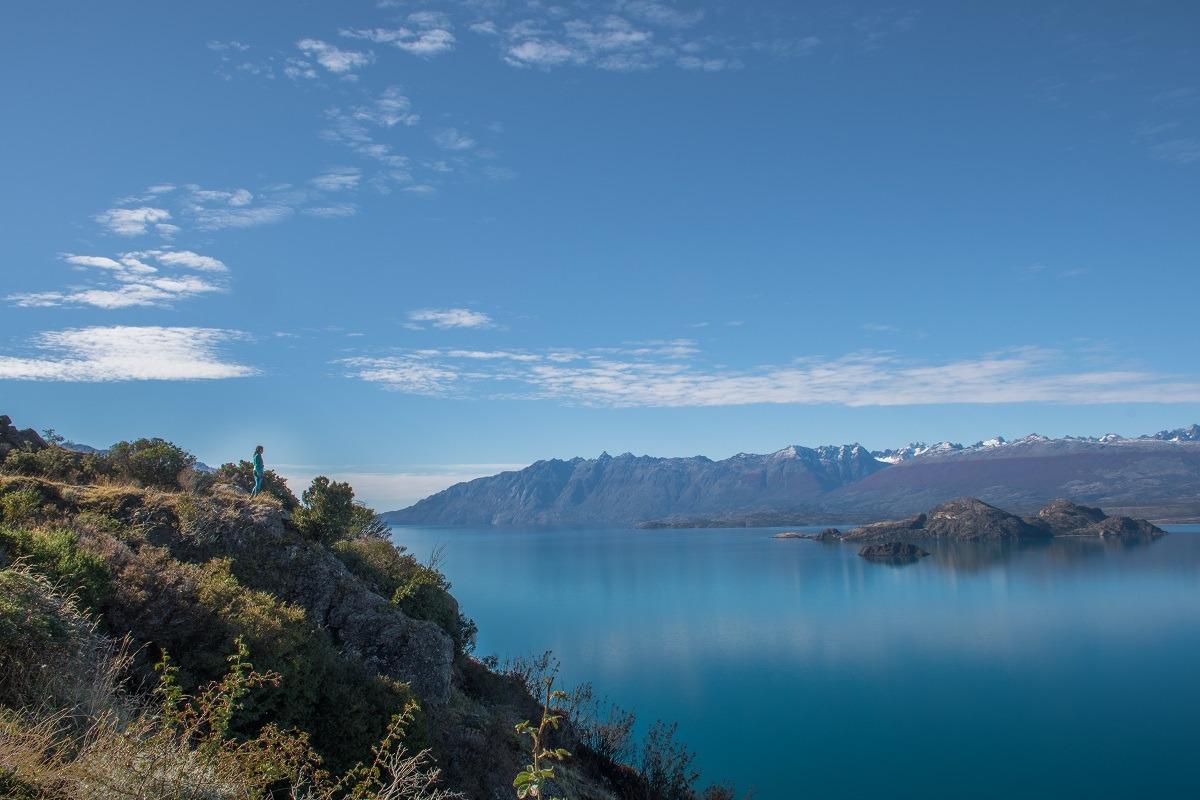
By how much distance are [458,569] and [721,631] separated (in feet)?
215

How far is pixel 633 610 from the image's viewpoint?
216 ft

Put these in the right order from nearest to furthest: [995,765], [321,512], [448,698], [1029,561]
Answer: [448,698] → [321,512] → [995,765] → [1029,561]

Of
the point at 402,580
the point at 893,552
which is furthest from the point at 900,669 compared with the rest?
the point at 893,552

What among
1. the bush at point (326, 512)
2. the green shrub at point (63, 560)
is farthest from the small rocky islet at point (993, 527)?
the green shrub at point (63, 560)

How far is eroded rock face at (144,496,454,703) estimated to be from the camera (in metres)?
14.4

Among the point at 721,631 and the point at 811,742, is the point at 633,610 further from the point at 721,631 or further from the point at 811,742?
the point at 811,742

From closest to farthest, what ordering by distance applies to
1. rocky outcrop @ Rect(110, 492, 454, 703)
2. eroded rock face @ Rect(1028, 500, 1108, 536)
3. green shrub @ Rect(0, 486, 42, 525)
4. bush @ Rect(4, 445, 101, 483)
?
green shrub @ Rect(0, 486, 42, 525) → rocky outcrop @ Rect(110, 492, 454, 703) → bush @ Rect(4, 445, 101, 483) → eroded rock face @ Rect(1028, 500, 1108, 536)

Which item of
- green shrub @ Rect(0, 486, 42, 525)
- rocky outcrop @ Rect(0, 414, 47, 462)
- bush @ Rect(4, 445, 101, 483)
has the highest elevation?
rocky outcrop @ Rect(0, 414, 47, 462)

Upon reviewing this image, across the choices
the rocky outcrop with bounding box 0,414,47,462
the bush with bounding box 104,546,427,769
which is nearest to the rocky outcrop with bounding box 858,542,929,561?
the rocky outcrop with bounding box 0,414,47,462

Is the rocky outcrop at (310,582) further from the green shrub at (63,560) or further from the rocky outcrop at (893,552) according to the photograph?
the rocky outcrop at (893,552)

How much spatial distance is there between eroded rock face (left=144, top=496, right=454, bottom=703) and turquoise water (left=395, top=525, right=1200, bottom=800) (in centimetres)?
1819

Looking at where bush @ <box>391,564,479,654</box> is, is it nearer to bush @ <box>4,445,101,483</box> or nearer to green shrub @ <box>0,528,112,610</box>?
green shrub @ <box>0,528,112,610</box>

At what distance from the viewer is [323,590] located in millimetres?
15234

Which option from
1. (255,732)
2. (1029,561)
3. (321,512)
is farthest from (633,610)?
(1029,561)
